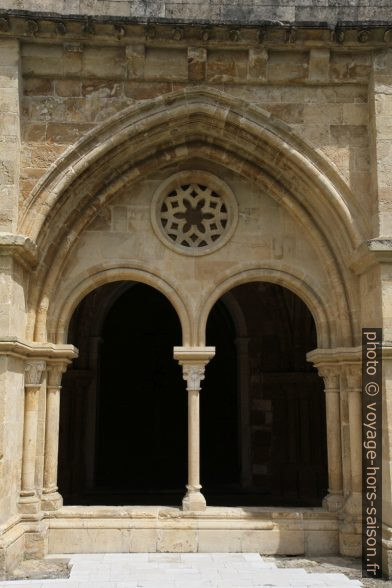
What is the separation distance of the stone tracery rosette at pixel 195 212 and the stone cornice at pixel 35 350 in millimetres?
1603

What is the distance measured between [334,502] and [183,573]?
5.79 feet

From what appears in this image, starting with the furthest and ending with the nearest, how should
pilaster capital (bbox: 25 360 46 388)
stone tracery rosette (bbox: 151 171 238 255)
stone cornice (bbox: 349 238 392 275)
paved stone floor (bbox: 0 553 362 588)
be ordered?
1. stone tracery rosette (bbox: 151 171 238 255)
2. pilaster capital (bbox: 25 360 46 388)
3. stone cornice (bbox: 349 238 392 275)
4. paved stone floor (bbox: 0 553 362 588)

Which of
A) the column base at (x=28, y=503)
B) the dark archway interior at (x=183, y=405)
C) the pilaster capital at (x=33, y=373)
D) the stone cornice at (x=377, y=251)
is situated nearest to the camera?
the stone cornice at (x=377, y=251)

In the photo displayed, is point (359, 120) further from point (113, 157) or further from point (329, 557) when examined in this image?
point (329, 557)

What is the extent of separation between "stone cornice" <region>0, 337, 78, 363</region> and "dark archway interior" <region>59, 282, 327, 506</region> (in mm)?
2424

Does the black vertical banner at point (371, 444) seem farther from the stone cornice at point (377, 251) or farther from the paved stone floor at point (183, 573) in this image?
the stone cornice at point (377, 251)

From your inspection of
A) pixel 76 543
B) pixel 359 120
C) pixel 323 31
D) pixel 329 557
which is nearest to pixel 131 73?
pixel 323 31

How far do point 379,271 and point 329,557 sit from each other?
2870 mm

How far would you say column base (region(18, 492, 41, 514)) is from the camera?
619 centimetres

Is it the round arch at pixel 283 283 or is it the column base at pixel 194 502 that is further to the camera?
the round arch at pixel 283 283

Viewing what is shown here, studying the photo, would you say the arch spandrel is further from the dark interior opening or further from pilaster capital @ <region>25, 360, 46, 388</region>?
the dark interior opening

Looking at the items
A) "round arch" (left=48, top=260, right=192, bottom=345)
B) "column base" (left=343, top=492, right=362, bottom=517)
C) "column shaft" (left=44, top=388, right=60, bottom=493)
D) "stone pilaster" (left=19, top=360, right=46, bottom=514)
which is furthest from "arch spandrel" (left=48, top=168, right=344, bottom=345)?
"column base" (left=343, top=492, right=362, bottom=517)

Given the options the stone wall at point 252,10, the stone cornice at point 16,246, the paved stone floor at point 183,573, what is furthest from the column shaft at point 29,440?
the stone wall at point 252,10

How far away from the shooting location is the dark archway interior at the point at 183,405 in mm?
8969
